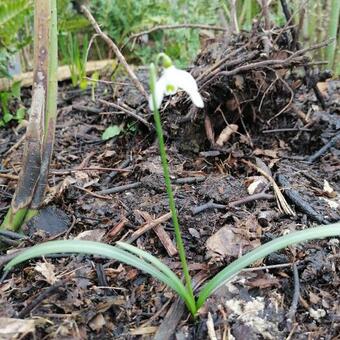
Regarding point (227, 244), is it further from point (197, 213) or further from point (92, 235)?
point (92, 235)

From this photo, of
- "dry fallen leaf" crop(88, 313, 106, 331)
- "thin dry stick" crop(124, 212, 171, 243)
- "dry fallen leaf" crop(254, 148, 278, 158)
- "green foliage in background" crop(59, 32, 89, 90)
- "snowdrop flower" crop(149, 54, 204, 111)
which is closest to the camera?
"snowdrop flower" crop(149, 54, 204, 111)

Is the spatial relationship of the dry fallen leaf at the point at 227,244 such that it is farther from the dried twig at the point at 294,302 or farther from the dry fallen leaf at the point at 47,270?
the dry fallen leaf at the point at 47,270

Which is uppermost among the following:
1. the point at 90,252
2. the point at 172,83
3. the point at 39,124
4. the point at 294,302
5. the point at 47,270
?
the point at 172,83

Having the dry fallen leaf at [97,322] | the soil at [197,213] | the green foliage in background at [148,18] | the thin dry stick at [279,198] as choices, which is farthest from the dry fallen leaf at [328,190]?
the green foliage in background at [148,18]

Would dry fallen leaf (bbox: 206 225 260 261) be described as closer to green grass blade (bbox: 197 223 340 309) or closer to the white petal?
green grass blade (bbox: 197 223 340 309)

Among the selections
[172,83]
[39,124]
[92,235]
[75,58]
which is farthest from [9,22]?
[172,83]

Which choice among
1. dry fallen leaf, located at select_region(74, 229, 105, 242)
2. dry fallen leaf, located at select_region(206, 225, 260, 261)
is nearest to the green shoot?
dry fallen leaf, located at select_region(206, 225, 260, 261)

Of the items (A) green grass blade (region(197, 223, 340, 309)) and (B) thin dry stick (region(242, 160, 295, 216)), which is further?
(B) thin dry stick (region(242, 160, 295, 216))
